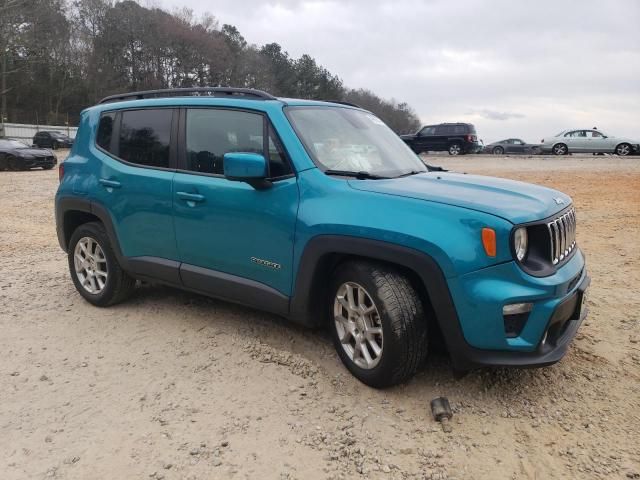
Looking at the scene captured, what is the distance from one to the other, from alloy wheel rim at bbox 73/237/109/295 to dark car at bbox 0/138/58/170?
18382mm

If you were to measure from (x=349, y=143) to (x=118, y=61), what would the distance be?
65.7 meters

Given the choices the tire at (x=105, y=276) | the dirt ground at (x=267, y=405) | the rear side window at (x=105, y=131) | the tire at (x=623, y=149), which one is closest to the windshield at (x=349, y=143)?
the dirt ground at (x=267, y=405)

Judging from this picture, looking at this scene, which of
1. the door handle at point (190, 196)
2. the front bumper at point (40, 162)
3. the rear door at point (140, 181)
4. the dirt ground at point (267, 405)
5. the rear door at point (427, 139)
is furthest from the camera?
the rear door at point (427, 139)

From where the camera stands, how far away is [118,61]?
62.3m

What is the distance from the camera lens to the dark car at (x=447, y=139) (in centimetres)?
2955

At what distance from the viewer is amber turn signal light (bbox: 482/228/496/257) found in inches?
112

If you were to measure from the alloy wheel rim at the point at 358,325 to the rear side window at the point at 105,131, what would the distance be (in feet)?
8.66

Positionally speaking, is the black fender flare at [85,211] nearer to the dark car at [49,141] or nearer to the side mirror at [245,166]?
the side mirror at [245,166]

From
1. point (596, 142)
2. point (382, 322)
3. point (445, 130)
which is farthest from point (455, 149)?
point (382, 322)

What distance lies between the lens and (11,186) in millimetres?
15594

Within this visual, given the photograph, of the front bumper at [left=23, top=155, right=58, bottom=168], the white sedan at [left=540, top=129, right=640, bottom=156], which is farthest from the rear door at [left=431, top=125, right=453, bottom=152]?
the front bumper at [left=23, top=155, right=58, bottom=168]

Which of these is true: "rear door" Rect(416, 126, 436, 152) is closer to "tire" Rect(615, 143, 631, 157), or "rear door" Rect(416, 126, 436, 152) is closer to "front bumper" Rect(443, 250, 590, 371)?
"tire" Rect(615, 143, 631, 157)

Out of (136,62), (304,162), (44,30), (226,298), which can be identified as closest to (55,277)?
(226,298)

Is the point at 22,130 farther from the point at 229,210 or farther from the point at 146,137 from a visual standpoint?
the point at 229,210
